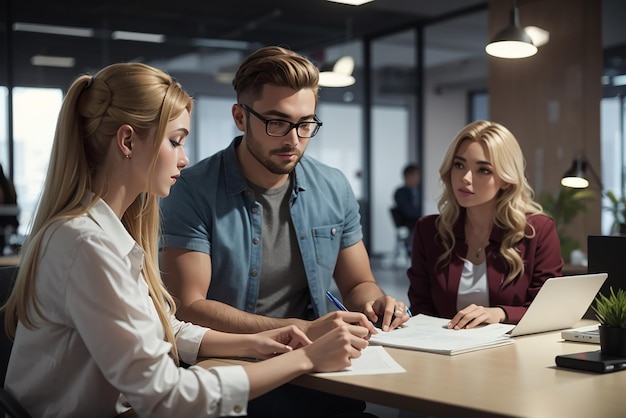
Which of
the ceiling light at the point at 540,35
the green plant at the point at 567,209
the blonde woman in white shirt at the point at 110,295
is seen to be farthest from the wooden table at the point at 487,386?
the ceiling light at the point at 540,35

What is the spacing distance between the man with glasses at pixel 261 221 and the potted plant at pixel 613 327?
600 mm

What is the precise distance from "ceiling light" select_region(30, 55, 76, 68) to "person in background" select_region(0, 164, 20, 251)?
147 centimetres

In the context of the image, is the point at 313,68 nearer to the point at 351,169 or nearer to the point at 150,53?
the point at 150,53

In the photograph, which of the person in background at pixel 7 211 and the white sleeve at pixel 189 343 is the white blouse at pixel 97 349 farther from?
the person in background at pixel 7 211

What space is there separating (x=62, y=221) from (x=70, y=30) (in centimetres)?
742

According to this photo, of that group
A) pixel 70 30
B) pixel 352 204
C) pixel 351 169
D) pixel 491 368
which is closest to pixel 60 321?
pixel 491 368

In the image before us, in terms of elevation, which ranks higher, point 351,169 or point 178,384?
point 351,169

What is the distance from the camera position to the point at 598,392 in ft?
5.04

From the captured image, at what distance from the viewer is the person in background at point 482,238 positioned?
2.67m

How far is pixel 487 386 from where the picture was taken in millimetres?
1566

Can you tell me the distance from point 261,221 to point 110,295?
1057 mm

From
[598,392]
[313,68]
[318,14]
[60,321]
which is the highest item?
[318,14]

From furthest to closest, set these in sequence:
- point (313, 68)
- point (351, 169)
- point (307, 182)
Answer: point (351, 169)
point (307, 182)
point (313, 68)

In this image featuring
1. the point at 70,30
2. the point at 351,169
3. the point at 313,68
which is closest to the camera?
the point at 313,68
